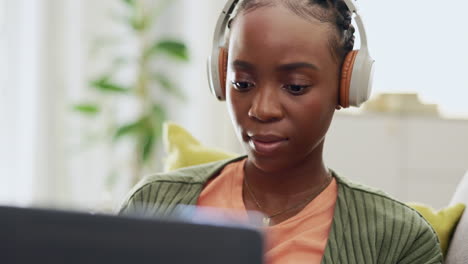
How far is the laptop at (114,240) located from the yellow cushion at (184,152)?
1.04 m

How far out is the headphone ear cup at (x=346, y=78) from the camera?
117 cm

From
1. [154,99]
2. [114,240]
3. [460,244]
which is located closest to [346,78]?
[460,244]

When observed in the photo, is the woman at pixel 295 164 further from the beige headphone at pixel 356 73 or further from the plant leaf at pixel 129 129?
the plant leaf at pixel 129 129

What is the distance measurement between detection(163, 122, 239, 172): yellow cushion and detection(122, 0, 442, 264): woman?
0.99ft

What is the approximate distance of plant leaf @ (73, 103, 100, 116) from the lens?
326 centimetres

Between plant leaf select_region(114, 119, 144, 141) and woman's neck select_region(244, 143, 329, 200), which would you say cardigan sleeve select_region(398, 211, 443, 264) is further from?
plant leaf select_region(114, 119, 144, 141)

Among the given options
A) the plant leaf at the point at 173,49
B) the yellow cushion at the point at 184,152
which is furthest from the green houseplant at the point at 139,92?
the yellow cushion at the point at 184,152

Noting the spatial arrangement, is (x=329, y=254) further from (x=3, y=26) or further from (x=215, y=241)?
(x=3, y=26)

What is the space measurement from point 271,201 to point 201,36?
2.54 m

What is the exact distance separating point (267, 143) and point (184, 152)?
0.52 meters

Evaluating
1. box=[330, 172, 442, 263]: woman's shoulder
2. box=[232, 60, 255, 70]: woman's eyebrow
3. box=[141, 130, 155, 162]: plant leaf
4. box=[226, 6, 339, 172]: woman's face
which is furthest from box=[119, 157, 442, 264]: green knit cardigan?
box=[141, 130, 155, 162]: plant leaf

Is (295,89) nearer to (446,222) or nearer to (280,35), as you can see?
(280,35)

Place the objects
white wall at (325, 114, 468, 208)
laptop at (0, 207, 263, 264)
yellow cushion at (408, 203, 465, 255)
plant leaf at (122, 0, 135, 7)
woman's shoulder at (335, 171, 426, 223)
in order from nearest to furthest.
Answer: laptop at (0, 207, 263, 264), woman's shoulder at (335, 171, 426, 223), yellow cushion at (408, 203, 465, 255), plant leaf at (122, 0, 135, 7), white wall at (325, 114, 468, 208)

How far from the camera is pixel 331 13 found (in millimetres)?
1179
